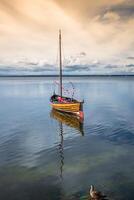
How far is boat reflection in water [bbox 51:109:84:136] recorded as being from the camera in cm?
4157

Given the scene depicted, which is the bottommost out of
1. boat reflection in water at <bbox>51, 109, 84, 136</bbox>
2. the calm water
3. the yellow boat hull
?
boat reflection in water at <bbox>51, 109, 84, 136</bbox>

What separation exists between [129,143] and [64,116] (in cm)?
2191

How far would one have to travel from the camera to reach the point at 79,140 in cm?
3294

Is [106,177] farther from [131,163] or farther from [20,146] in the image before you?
[20,146]

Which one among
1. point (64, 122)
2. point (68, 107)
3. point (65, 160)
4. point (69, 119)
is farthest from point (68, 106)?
point (65, 160)

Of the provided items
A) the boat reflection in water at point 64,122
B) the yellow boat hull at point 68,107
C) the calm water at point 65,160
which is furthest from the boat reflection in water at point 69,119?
the yellow boat hull at point 68,107

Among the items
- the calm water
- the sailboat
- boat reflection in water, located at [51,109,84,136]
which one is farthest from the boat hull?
the calm water

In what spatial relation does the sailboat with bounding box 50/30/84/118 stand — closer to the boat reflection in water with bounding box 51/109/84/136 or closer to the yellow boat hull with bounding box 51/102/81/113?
the yellow boat hull with bounding box 51/102/81/113

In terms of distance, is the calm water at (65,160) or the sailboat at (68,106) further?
the sailboat at (68,106)

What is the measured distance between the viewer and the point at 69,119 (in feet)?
156

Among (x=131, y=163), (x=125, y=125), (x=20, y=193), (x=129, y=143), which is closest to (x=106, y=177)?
(x=131, y=163)

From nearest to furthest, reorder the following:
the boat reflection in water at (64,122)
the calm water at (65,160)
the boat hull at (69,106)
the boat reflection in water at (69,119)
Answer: the calm water at (65,160)
the boat reflection in water at (64,122)
the boat reflection in water at (69,119)
the boat hull at (69,106)

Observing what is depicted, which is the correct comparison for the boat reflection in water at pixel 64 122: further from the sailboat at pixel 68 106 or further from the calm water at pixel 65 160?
the sailboat at pixel 68 106

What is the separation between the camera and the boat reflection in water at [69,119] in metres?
41.6
